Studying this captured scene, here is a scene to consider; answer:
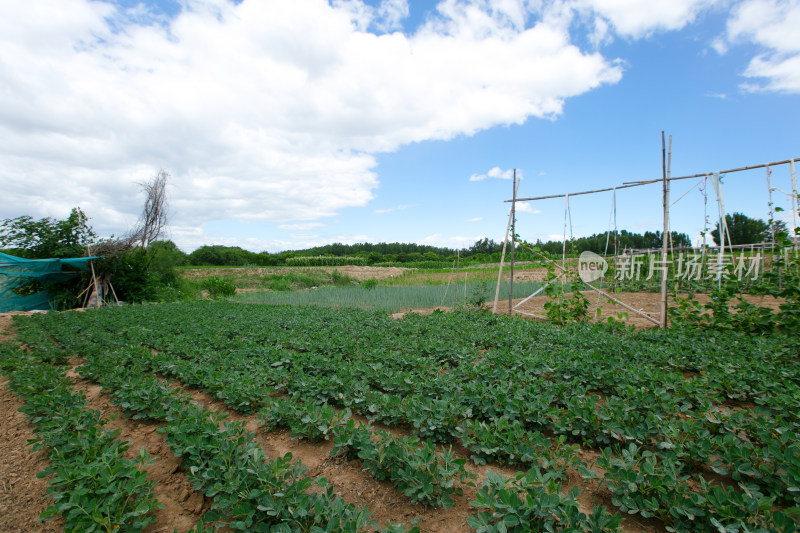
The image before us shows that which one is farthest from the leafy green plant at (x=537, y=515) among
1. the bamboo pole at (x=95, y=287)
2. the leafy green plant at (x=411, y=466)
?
the bamboo pole at (x=95, y=287)

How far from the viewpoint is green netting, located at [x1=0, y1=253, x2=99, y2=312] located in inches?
420

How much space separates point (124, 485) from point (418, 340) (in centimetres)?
357

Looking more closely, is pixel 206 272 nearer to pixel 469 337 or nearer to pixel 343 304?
pixel 343 304

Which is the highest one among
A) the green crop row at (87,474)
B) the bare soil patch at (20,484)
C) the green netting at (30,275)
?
the green netting at (30,275)

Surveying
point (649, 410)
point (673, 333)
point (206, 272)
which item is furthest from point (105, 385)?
point (206, 272)

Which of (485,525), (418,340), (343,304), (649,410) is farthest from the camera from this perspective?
(343,304)

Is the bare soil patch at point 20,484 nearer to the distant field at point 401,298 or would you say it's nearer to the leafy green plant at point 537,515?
the leafy green plant at point 537,515

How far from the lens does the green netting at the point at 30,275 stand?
10656mm

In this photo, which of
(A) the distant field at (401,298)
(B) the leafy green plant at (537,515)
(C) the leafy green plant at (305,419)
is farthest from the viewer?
(A) the distant field at (401,298)

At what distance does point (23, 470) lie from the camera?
8.63ft

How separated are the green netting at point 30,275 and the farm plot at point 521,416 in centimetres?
746

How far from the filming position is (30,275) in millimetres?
11508

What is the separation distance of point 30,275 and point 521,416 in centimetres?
1550

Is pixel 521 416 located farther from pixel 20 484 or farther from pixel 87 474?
pixel 20 484
